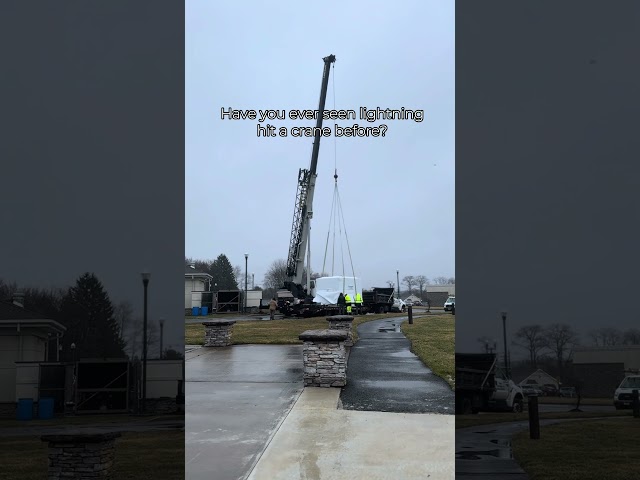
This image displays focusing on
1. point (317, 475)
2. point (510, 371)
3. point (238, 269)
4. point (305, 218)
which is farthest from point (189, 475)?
point (238, 269)

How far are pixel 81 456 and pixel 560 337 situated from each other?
9.43ft

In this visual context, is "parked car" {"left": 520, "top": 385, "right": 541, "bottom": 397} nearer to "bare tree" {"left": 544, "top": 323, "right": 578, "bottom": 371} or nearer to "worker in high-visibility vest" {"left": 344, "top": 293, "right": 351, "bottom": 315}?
"bare tree" {"left": 544, "top": 323, "right": 578, "bottom": 371}

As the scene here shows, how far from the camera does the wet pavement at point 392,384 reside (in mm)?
6902

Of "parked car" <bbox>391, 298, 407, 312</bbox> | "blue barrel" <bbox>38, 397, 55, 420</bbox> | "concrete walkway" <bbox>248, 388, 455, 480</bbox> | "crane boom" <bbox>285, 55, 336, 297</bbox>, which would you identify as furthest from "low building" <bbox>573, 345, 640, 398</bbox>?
"parked car" <bbox>391, 298, 407, 312</bbox>

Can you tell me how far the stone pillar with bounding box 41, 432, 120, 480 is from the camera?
3.40 m

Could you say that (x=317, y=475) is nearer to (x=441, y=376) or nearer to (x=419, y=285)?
(x=441, y=376)

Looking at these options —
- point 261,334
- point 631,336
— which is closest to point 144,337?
point 631,336

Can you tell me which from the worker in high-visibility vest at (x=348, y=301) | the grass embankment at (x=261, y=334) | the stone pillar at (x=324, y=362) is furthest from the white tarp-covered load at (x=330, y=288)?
the stone pillar at (x=324, y=362)

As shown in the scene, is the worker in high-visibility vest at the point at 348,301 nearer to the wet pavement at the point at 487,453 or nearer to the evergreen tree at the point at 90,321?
the wet pavement at the point at 487,453

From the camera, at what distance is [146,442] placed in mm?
3492

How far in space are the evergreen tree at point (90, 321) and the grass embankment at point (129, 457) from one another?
0.54 metres

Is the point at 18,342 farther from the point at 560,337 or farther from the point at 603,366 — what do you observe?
the point at 603,366

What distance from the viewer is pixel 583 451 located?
3.43 m

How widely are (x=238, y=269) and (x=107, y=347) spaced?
28.3 m
